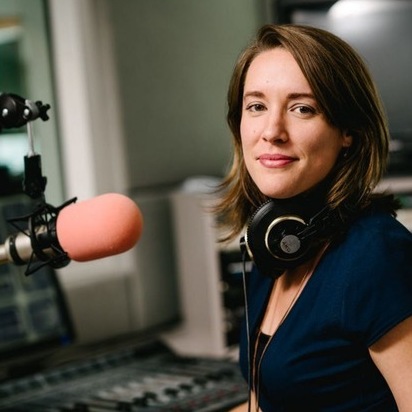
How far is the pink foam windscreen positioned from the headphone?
0.85ft

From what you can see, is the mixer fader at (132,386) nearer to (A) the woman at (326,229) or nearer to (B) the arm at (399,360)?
(A) the woman at (326,229)

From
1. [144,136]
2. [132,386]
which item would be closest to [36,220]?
[132,386]

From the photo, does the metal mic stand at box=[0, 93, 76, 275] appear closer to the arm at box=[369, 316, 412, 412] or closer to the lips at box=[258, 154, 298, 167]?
the lips at box=[258, 154, 298, 167]

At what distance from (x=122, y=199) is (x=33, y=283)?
1179 mm

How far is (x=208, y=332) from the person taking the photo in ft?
8.24

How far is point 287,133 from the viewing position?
1.22m

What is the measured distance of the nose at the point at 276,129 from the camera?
47.8 inches

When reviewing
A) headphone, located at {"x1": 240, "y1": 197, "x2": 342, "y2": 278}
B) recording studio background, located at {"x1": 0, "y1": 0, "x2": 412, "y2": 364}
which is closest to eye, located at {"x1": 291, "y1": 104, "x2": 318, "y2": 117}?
headphone, located at {"x1": 240, "y1": 197, "x2": 342, "y2": 278}

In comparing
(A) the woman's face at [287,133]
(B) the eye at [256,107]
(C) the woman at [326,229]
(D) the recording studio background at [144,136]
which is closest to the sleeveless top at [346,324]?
(C) the woman at [326,229]

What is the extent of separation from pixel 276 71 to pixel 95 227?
16.6 inches

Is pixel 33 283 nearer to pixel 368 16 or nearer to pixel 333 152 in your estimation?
pixel 333 152

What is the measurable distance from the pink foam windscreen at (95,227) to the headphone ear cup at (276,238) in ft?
0.84

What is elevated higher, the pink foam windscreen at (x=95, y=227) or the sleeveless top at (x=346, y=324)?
the pink foam windscreen at (x=95, y=227)

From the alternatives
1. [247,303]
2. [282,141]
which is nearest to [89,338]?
[247,303]
